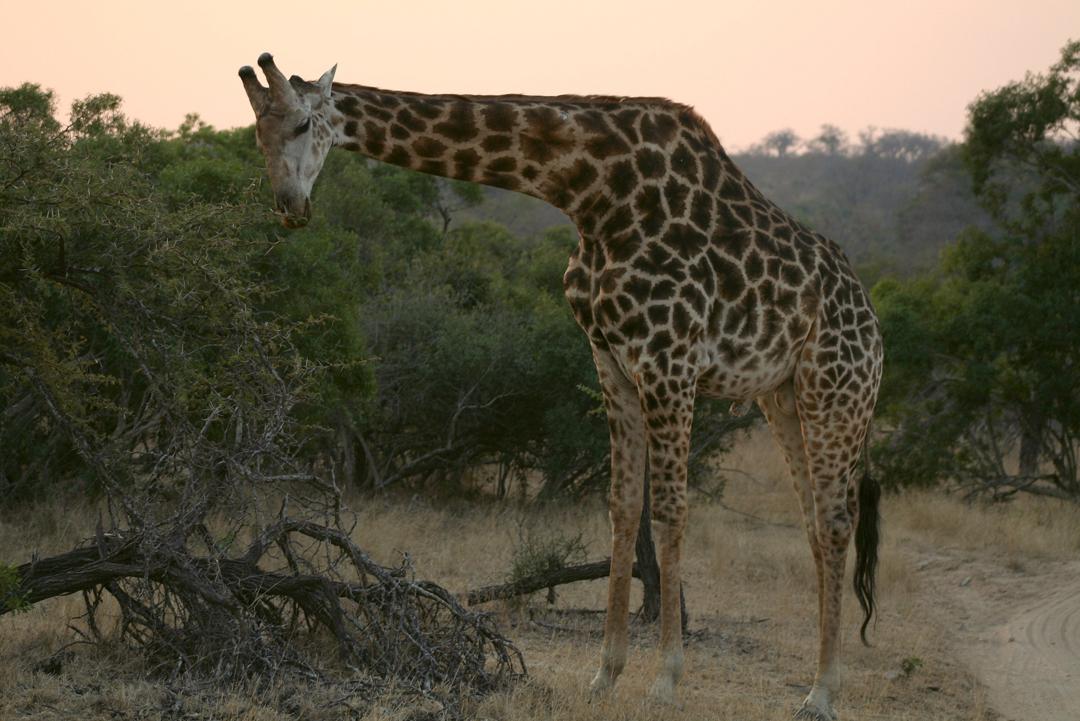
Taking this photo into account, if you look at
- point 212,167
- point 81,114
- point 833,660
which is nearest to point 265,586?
point 833,660

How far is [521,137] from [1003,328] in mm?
10467

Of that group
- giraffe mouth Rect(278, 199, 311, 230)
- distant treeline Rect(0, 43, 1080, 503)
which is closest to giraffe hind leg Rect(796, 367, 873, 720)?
distant treeline Rect(0, 43, 1080, 503)

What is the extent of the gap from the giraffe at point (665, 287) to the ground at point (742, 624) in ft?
2.70

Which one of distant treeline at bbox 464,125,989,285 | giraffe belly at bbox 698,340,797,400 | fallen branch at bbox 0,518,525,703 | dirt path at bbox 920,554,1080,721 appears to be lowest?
dirt path at bbox 920,554,1080,721

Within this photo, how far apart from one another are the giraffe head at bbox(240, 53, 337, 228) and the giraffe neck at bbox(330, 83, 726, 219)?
28 centimetres

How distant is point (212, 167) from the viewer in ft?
35.7

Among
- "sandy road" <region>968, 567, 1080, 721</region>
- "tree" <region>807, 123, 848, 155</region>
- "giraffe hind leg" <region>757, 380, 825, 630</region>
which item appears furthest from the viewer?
"tree" <region>807, 123, 848, 155</region>

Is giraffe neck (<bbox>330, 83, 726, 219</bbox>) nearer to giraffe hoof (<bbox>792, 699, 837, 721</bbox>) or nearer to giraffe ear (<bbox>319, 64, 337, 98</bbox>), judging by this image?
giraffe ear (<bbox>319, 64, 337, 98</bbox>)

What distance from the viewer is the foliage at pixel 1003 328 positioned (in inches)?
595

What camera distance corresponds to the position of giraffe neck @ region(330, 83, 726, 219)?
604 cm

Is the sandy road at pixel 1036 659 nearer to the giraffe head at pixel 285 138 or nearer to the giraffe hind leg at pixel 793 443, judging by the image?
the giraffe hind leg at pixel 793 443

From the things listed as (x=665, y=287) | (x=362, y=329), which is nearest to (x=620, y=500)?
(x=665, y=287)

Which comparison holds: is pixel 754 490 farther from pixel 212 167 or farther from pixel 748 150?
pixel 748 150

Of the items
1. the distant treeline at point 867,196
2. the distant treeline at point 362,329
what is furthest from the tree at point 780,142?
the distant treeline at point 362,329
